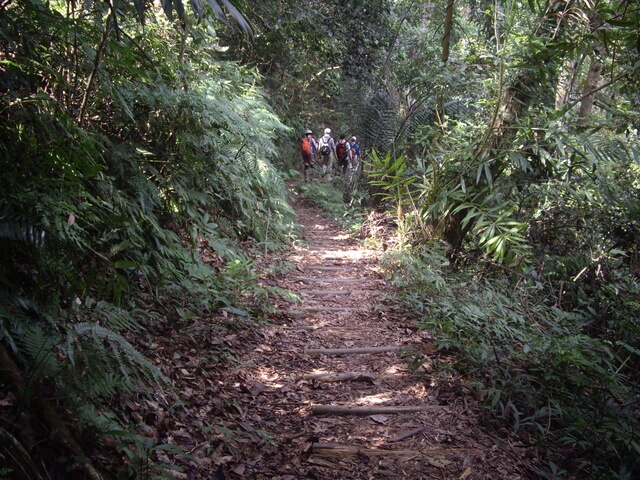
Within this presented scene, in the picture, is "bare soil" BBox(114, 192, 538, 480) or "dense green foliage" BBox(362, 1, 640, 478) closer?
"bare soil" BBox(114, 192, 538, 480)

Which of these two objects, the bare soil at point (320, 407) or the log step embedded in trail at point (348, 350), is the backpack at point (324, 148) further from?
the log step embedded in trail at point (348, 350)

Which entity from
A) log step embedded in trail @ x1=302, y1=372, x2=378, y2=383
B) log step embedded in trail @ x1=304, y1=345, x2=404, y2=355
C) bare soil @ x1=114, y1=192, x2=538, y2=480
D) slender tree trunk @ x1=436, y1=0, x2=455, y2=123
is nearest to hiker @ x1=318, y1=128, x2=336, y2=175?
slender tree trunk @ x1=436, y1=0, x2=455, y2=123

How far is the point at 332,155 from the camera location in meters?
14.4

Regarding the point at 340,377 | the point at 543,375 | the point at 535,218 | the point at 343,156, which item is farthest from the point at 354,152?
the point at 340,377

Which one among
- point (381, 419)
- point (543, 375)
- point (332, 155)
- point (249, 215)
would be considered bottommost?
point (381, 419)

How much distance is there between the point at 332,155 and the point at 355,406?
1190 cm

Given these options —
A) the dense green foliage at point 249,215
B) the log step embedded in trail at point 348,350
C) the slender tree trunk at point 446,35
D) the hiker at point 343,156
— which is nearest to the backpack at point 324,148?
the hiker at point 343,156

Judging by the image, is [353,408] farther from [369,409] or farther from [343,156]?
[343,156]

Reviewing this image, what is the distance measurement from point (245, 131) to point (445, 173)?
119 inches

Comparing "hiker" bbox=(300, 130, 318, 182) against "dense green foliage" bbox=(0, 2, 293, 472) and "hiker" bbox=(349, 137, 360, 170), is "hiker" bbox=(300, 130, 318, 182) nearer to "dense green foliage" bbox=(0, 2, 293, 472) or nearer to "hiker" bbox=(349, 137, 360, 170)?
"hiker" bbox=(349, 137, 360, 170)

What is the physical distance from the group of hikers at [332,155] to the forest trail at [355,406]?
9166 mm

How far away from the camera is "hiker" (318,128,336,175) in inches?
550

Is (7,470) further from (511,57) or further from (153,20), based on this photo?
(511,57)

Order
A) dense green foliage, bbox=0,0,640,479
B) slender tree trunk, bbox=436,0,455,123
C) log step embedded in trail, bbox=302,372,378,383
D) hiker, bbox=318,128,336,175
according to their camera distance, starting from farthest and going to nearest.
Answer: hiker, bbox=318,128,336,175 < slender tree trunk, bbox=436,0,455,123 < log step embedded in trail, bbox=302,372,378,383 < dense green foliage, bbox=0,0,640,479
